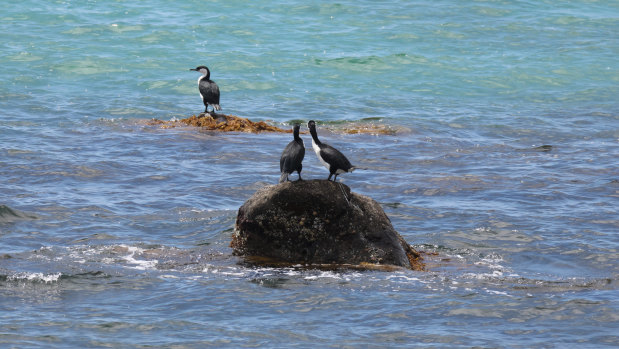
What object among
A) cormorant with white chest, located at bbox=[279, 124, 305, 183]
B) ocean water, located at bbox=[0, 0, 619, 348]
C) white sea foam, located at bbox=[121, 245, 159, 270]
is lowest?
white sea foam, located at bbox=[121, 245, 159, 270]

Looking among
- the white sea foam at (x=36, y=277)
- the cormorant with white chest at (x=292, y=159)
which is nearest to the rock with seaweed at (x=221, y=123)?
the cormorant with white chest at (x=292, y=159)

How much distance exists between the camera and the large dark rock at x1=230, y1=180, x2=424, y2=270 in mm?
12117

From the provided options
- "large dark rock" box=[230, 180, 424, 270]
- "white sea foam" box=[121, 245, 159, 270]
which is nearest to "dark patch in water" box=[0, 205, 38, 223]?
"white sea foam" box=[121, 245, 159, 270]

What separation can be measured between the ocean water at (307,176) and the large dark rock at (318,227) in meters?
0.43

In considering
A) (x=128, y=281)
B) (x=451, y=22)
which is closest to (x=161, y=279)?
(x=128, y=281)

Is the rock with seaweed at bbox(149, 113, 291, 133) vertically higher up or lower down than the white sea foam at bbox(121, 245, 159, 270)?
higher up

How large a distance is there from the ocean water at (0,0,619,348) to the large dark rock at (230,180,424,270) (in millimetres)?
426

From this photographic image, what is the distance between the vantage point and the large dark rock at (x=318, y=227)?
477 inches

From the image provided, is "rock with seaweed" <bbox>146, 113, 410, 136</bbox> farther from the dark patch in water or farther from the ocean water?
the dark patch in water

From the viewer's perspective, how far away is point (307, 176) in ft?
60.4

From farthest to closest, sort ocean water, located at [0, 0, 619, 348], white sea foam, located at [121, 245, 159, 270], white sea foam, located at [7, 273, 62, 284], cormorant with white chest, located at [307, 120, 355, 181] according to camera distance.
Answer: white sea foam, located at [121, 245, 159, 270] < cormorant with white chest, located at [307, 120, 355, 181] < white sea foam, located at [7, 273, 62, 284] < ocean water, located at [0, 0, 619, 348]

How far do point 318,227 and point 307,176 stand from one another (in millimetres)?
6280

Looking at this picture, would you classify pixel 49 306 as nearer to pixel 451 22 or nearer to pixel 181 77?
pixel 181 77

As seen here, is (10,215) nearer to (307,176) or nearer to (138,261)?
(138,261)
